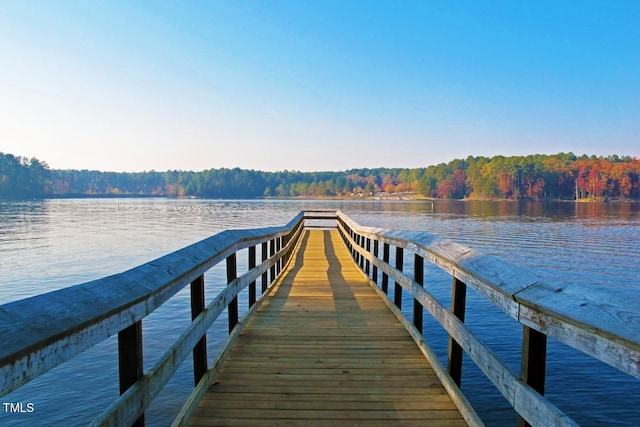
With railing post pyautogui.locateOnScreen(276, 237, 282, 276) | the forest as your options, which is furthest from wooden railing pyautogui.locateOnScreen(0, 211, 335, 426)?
the forest

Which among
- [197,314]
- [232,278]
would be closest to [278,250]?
[232,278]

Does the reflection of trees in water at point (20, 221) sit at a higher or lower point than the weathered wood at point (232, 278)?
lower

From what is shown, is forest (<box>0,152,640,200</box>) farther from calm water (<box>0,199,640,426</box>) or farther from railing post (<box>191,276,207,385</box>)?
railing post (<box>191,276,207,385</box>)

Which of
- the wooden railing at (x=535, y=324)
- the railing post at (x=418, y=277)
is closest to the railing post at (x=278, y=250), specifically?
the railing post at (x=418, y=277)

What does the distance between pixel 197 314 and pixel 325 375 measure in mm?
1156

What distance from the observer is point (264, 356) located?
394 centimetres

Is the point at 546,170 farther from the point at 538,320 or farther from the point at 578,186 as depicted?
the point at 538,320

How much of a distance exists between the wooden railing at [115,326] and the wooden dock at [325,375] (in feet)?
1.54

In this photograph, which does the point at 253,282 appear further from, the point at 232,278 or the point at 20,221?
the point at 20,221

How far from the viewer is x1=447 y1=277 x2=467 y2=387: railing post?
3.04 meters

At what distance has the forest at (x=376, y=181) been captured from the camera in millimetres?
108312

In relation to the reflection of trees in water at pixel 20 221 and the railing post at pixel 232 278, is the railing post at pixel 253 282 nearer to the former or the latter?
the railing post at pixel 232 278

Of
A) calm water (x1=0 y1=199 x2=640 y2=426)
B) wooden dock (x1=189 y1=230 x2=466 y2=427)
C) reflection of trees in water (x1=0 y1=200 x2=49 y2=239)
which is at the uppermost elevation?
wooden dock (x1=189 y1=230 x2=466 y2=427)

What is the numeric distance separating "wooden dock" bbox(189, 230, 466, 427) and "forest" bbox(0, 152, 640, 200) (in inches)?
4640
